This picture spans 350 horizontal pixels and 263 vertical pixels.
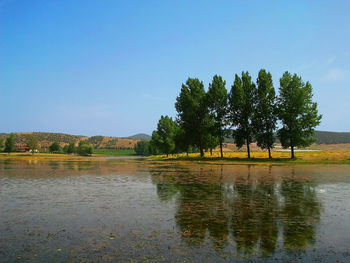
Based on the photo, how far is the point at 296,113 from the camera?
5731cm

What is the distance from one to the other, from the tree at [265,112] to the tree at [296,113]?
1.97m

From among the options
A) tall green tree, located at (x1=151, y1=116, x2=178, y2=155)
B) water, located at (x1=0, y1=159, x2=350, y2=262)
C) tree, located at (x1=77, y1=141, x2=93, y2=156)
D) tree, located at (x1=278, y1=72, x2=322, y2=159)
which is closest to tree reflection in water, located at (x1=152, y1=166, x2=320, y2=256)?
water, located at (x1=0, y1=159, x2=350, y2=262)

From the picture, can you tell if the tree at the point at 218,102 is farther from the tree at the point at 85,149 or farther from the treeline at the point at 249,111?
the tree at the point at 85,149

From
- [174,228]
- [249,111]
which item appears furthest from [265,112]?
[174,228]

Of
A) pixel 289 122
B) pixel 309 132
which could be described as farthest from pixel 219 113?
pixel 309 132

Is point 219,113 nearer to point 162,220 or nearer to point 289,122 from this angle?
point 289,122

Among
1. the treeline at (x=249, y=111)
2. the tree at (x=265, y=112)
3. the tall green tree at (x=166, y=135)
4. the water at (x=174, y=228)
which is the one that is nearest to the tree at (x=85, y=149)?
the tall green tree at (x=166, y=135)

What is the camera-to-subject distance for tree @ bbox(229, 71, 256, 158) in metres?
62.8

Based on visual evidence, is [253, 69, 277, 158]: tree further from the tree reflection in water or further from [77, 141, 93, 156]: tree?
[77, 141, 93, 156]: tree

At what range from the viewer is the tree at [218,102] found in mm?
67125

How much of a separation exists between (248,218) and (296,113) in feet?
169

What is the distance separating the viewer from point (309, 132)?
55.9 m

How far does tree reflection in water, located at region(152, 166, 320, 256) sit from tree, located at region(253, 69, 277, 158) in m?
44.5

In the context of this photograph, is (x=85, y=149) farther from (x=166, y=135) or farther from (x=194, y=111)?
(x=194, y=111)
